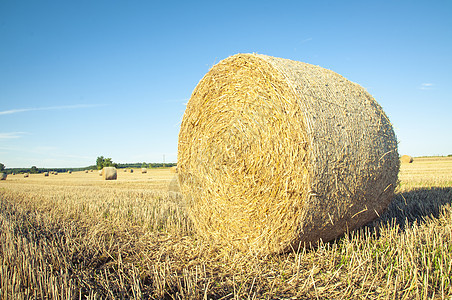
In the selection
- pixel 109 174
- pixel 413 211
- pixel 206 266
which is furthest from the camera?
pixel 109 174

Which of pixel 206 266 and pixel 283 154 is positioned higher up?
pixel 283 154

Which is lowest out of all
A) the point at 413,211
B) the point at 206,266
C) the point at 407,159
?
the point at 206,266

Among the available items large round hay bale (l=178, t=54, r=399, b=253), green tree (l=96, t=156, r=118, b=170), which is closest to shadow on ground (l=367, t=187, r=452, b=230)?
large round hay bale (l=178, t=54, r=399, b=253)

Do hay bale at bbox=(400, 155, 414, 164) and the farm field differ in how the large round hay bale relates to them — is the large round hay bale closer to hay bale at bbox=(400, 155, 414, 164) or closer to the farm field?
the farm field

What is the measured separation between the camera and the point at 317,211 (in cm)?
326

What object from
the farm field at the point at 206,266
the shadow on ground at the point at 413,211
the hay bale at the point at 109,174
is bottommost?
the farm field at the point at 206,266

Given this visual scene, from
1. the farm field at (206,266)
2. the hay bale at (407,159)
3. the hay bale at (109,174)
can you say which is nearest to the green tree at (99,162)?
the hay bale at (109,174)

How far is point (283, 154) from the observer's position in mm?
3381

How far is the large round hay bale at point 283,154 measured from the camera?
3.26 m

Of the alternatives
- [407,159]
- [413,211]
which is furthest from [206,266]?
[407,159]

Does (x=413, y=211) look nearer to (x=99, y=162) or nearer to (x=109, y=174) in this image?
(x=109, y=174)

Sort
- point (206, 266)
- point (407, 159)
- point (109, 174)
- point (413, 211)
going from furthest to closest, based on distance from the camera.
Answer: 1. point (407, 159)
2. point (109, 174)
3. point (413, 211)
4. point (206, 266)

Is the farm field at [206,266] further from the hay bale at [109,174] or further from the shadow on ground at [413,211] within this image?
the hay bale at [109,174]

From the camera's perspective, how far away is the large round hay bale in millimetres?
3256
